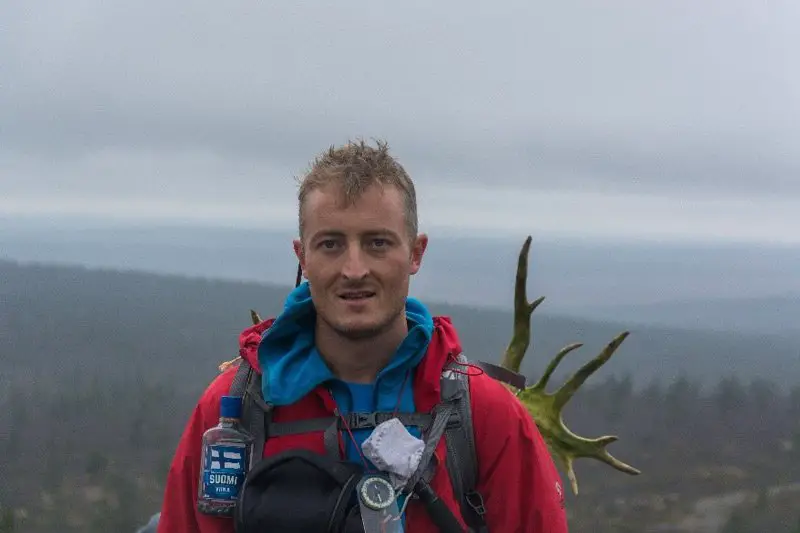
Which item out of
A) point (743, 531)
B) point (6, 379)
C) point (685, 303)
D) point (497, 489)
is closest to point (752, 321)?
point (685, 303)

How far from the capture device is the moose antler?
15.3 feet

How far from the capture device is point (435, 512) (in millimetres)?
2504

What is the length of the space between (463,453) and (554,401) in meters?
2.64

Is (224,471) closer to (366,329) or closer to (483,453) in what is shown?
(366,329)

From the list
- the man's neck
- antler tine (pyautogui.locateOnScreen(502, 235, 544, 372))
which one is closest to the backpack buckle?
the man's neck

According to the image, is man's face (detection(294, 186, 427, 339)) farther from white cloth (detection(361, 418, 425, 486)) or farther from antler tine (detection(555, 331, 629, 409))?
antler tine (detection(555, 331, 629, 409))

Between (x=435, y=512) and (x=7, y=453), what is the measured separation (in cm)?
3811

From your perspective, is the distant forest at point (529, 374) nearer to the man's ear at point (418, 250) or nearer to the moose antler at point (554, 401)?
the moose antler at point (554, 401)

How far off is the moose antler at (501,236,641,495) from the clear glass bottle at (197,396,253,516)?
7.67ft

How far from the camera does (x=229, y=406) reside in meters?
2.57

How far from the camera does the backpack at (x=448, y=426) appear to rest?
258 centimetres

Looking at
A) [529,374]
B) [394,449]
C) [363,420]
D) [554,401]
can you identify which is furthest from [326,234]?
[529,374]

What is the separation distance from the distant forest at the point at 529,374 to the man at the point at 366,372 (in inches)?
388

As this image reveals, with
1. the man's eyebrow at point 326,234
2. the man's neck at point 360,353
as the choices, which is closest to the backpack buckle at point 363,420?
the man's neck at point 360,353
